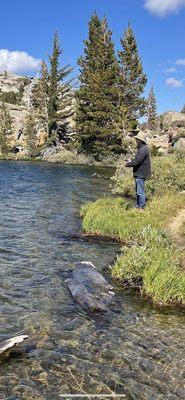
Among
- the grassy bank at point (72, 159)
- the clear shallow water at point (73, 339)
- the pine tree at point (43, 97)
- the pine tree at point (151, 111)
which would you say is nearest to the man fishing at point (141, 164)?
the clear shallow water at point (73, 339)

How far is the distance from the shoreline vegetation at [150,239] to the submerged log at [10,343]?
313 cm

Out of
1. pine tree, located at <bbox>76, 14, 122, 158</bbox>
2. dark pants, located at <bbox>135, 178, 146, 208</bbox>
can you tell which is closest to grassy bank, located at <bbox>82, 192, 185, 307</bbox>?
dark pants, located at <bbox>135, 178, 146, 208</bbox>

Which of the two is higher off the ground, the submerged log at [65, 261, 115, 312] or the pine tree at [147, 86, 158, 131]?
the pine tree at [147, 86, 158, 131]

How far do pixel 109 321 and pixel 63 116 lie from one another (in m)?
70.8

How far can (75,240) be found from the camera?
13.4m

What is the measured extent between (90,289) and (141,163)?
816cm

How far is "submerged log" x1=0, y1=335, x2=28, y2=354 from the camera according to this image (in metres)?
6.21

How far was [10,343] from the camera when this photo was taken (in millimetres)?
6320

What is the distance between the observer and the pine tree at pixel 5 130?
68.2 meters

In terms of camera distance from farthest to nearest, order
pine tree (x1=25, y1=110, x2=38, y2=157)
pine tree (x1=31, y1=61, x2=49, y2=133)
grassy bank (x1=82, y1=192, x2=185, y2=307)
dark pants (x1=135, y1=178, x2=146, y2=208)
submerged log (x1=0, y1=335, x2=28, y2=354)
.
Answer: pine tree (x1=31, y1=61, x2=49, y2=133)
pine tree (x1=25, y1=110, x2=38, y2=157)
dark pants (x1=135, y1=178, x2=146, y2=208)
grassy bank (x1=82, y1=192, x2=185, y2=307)
submerged log (x1=0, y1=335, x2=28, y2=354)

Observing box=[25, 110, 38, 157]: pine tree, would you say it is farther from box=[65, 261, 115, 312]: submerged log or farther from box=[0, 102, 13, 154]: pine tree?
box=[65, 261, 115, 312]: submerged log

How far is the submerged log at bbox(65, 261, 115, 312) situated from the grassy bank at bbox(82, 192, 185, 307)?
0.61m

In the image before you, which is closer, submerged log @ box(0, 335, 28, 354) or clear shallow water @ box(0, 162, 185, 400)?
clear shallow water @ box(0, 162, 185, 400)

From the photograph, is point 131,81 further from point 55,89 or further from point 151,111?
point 151,111
